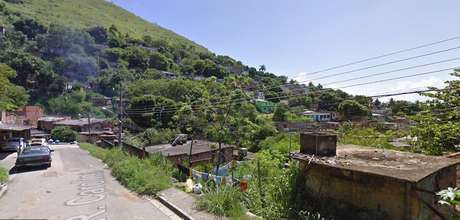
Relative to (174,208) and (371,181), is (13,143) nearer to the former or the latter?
(174,208)

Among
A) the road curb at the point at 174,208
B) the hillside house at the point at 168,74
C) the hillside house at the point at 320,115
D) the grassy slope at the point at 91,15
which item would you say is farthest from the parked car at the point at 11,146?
the grassy slope at the point at 91,15

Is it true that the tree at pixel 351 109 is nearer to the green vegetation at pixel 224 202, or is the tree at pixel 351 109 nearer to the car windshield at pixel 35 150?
the car windshield at pixel 35 150

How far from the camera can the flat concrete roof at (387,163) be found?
21.6 feet

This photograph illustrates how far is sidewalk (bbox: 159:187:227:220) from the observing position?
8375mm

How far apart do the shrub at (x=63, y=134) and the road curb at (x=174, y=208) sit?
46688 mm

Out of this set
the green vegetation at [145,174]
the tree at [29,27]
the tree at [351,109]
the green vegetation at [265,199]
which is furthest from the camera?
the tree at [29,27]

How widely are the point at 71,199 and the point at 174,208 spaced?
365 centimetres

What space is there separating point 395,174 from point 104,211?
7393 millimetres

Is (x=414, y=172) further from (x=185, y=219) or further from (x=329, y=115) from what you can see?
(x=329, y=115)

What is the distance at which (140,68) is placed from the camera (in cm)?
9388

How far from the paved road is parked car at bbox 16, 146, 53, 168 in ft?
4.27

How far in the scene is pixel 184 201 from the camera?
32.3 ft

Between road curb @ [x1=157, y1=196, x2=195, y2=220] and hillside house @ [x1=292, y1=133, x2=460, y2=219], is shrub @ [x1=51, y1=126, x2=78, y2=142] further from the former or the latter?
hillside house @ [x1=292, y1=133, x2=460, y2=219]

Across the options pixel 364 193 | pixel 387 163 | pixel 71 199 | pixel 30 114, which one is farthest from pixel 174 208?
pixel 30 114
